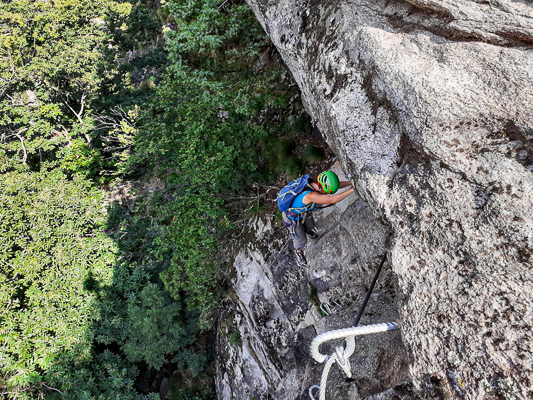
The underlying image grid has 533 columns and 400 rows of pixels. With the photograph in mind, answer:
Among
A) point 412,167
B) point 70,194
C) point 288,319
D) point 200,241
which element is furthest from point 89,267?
point 412,167

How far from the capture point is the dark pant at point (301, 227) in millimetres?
6207

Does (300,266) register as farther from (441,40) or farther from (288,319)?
(441,40)

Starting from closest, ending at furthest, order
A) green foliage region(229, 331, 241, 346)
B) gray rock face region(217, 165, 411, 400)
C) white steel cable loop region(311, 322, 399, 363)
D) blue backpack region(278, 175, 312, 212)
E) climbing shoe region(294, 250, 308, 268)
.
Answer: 1. white steel cable loop region(311, 322, 399, 363)
2. gray rock face region(217, 165, 411, 400)
3. blue backpack region(278, 175, 312, 212)
4. climbing shoe region(294, 250, 308, 268)
5. green foliage region(229, 331, 241, 346)

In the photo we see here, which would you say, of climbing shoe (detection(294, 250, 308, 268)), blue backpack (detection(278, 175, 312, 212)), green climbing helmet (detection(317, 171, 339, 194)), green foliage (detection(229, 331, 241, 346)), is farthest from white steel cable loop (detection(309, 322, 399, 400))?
green foliage (detection(229, 331, 241, 346))

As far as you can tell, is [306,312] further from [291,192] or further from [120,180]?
Result: [120,180]

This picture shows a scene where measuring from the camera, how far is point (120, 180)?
11617mm

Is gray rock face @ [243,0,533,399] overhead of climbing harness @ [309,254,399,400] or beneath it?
overhead

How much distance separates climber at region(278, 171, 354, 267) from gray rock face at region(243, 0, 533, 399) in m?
0.66

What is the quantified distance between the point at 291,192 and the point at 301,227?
108cm

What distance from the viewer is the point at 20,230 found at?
10.5 m

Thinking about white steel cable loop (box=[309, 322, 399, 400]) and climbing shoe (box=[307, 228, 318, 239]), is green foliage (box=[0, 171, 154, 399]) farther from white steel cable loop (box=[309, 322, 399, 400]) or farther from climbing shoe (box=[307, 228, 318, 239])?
white steel cable loop (box=[309, 322, 399, 400])

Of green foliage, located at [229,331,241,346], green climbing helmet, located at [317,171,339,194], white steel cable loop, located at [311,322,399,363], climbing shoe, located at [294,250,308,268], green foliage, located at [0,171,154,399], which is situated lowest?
green foliage, located at [229,331,241,346]

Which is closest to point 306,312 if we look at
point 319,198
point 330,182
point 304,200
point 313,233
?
point 313,233

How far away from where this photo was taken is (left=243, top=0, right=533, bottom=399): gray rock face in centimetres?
260
